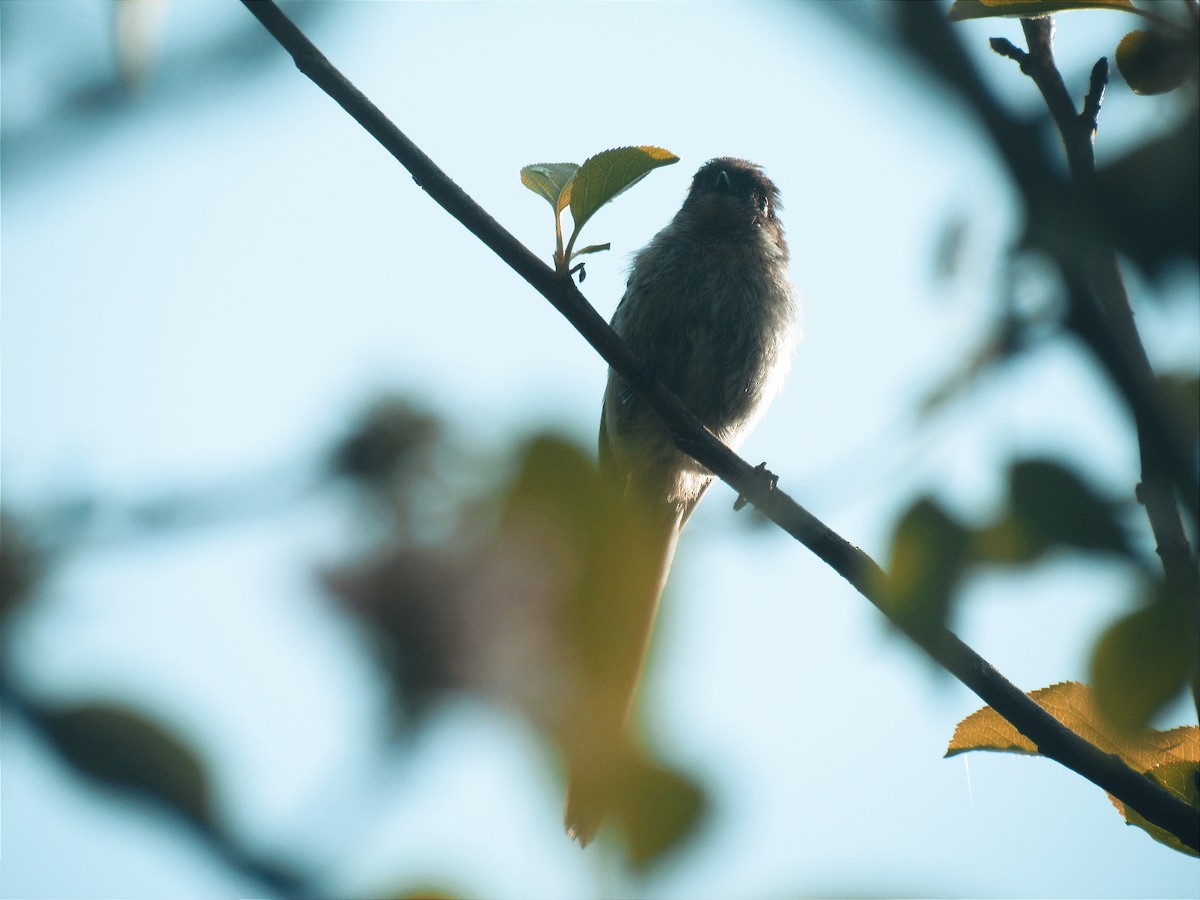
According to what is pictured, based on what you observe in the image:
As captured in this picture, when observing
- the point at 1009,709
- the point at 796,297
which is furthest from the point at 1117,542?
the point at 796,297

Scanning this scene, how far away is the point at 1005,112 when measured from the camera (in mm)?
547

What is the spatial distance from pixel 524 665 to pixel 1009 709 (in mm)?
1366

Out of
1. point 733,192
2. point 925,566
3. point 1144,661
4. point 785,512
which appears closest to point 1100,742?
point 785,512

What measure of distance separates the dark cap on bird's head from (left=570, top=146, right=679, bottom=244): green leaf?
3.38 meters

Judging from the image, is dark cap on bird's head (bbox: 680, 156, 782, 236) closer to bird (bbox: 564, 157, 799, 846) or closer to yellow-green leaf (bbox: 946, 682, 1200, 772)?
bird (bbox: 564, 157, 799, 846)

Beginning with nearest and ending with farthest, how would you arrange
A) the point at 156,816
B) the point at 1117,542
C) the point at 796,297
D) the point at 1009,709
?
the point at 156,816 → the point at 1117,542 → the point at 1009,709 → the point at 796,297

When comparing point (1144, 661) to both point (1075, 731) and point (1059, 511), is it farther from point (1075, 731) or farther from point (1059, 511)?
point (1075, 731)

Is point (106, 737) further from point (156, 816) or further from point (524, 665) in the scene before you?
point (524, 665)

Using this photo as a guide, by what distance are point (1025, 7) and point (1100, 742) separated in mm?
1151

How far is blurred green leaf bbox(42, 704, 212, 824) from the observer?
0.55 m

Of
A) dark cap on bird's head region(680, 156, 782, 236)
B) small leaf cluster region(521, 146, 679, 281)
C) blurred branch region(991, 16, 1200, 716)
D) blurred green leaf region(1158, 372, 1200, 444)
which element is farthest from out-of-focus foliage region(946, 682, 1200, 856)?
dark cap on bird's head region(680, 156, 782, 236)

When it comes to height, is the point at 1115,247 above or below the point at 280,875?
above

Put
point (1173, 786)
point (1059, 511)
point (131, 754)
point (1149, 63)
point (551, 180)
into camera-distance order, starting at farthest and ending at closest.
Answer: point (551, 180) → point (1173, 786) → point (1149, 63) → point (1059, 511) → point (131, 754)

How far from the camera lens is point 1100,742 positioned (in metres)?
1.78
